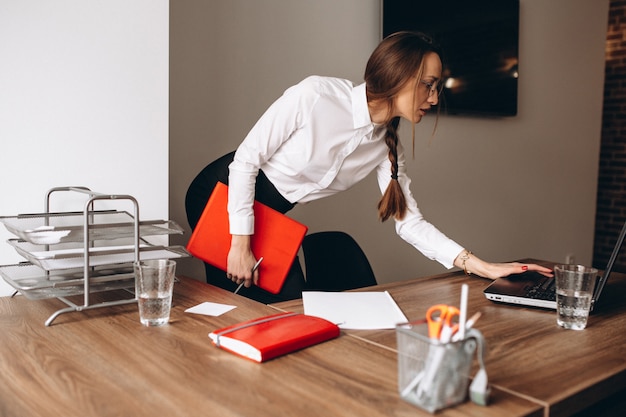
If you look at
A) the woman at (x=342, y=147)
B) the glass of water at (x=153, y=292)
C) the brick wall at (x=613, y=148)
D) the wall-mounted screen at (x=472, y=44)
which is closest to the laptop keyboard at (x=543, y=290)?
the woman at (x=342, y=147)

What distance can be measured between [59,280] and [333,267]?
1034 millimetres

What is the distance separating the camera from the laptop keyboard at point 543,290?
4.39 ft

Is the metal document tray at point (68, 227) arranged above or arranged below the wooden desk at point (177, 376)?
above

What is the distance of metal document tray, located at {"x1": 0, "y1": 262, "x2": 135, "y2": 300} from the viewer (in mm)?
1176

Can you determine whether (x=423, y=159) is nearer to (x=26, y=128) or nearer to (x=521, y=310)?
(x=521, y=310)

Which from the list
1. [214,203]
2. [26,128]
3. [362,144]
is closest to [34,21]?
[26,128]

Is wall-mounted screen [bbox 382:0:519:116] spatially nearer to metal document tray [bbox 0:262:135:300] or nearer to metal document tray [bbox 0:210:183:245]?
metal document tray [bbox 0:210:183:245]

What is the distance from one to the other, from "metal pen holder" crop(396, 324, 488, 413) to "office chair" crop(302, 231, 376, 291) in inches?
48.9

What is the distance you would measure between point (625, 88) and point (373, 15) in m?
2.82

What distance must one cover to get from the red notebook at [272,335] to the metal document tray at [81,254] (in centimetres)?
37

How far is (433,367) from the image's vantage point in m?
0.76

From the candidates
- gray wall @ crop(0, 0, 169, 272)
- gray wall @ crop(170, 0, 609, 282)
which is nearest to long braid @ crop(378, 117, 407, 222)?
gray wall @ crop(0, 0, 169, 272)

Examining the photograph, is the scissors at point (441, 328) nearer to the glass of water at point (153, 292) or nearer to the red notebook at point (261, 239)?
the glass of water at point (153, 292)

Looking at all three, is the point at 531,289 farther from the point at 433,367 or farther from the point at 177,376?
the point at 177,376
